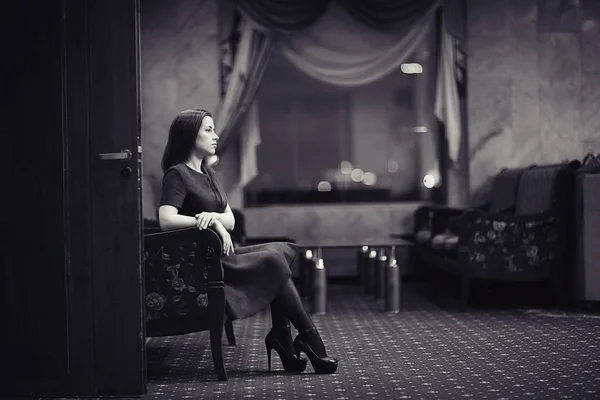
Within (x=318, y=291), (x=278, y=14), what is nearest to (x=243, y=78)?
(x=278, y=14)

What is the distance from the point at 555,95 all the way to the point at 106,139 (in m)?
5.44

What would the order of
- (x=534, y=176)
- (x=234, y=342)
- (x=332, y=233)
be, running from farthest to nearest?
1. (x=332, y=233)
2. (x=534, y=176)
3. (x=234, y=342)

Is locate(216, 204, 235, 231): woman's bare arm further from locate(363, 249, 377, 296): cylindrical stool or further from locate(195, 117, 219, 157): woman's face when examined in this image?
locate(363, 249, 377, 296): cylindrical stool

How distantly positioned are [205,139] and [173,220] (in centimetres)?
44

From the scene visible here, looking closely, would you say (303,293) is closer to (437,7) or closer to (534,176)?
(534,176)

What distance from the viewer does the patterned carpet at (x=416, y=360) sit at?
338cm

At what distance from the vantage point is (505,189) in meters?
7.08

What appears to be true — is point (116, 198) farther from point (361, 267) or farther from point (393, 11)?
point (393, 11)

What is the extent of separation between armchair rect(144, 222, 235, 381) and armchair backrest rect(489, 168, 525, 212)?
3.85 meters

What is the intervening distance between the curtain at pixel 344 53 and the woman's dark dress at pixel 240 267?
154 inches

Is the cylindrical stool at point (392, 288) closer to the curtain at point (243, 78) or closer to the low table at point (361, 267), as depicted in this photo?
the low table at point (361, 267)

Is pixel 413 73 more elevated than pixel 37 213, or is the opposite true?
pixel 413 73

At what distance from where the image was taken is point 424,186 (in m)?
8.55

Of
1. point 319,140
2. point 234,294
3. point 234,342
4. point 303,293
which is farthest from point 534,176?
point 319,140
